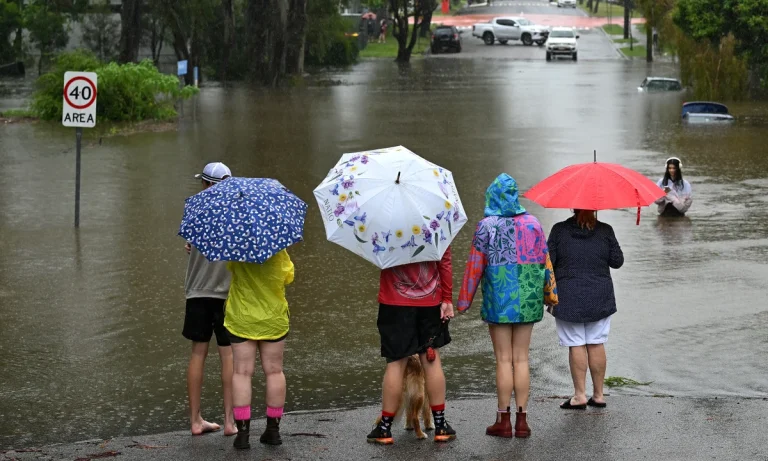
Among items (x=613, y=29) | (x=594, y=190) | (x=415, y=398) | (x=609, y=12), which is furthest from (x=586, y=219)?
(x=609, y=12)

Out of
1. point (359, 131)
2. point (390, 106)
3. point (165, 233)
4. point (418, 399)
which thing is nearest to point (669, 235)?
point (165, 233)

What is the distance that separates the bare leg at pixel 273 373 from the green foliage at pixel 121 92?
21965 millimetres

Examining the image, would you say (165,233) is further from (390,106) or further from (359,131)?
(390,106)

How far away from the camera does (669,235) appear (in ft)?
47.9

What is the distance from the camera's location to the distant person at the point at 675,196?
51.2 ft

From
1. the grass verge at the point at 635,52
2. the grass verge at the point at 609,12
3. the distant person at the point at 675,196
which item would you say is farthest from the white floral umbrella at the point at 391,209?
the grass verge at the point at 609,12

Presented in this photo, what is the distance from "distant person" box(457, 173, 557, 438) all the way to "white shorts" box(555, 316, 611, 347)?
0.57m

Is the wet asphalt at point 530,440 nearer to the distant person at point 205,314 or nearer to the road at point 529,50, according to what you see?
the distant person at point 205,314

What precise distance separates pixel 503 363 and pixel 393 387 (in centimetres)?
66

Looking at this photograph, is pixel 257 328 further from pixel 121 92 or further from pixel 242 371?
pixel 121 92

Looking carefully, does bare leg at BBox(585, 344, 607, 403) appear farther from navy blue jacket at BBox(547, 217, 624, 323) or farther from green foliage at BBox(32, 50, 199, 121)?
green foliage at BBox(32, 50, 199, 121)

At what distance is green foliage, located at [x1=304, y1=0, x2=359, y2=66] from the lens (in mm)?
52219

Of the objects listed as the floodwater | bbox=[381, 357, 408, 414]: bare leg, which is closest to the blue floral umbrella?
bbox=[381, 357, 408, 414]: bare leg

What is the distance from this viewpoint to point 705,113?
97.9 ft
